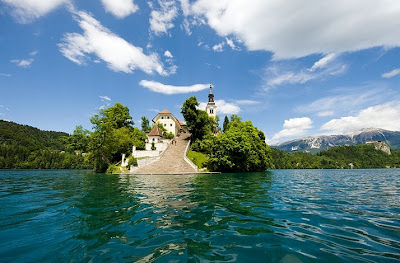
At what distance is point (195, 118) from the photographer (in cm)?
5819

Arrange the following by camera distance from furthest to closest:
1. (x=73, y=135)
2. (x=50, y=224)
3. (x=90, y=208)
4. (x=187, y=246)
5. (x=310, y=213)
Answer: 1. (x=73, y=135)
2. (x=90, y=208)
3. (x=310, y=213)
4. (x=50, y=224)
5. (x=187, y=246)

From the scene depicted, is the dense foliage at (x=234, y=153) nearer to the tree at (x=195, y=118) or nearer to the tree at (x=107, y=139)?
the tree at (x=195, y=118)

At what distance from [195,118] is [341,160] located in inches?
6201

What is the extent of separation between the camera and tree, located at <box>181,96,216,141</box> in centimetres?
5756

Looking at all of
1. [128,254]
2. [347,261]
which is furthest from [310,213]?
[128,254]

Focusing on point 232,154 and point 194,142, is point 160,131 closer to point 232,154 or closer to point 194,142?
point 194,142

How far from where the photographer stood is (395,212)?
790 centimetres

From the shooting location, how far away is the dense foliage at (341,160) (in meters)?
145

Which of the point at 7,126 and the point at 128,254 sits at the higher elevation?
the point at 7,126

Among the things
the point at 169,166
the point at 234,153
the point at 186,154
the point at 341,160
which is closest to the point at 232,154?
the point at 234,153

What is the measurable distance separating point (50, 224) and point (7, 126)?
9813 inches

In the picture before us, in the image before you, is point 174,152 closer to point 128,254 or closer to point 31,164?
point 128,254

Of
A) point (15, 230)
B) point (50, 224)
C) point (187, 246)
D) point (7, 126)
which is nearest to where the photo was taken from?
point (187, 246)

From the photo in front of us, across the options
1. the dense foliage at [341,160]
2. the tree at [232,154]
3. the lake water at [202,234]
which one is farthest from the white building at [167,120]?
the dense foliage at [341,160]
